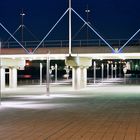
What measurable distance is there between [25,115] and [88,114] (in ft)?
10.1

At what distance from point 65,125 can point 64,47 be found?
115 feet

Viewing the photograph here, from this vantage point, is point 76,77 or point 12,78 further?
point 12,78

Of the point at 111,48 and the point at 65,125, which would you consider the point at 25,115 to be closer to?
the point at 65,125

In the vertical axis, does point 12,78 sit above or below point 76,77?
below

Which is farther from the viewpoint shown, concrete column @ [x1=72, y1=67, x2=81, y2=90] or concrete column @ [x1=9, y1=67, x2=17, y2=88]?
concrete column @ [x1=9, y1=67, x2=17, y2=88]

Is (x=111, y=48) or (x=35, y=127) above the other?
(x=111, y=48)

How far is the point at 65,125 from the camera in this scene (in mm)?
18688

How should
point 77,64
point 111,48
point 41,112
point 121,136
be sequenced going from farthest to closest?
point 77,64 → point 111,48 → point 41,112 → point 121,136

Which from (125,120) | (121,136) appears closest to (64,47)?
(125,120)

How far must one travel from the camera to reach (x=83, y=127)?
1795 centimetres

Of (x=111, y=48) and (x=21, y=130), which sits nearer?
(x=21, y=130)

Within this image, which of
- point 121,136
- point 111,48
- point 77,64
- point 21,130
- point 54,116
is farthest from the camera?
point 77,64

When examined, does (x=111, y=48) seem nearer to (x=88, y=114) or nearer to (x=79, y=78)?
(x=79, y=78)

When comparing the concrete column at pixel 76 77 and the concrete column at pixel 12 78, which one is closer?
the concrete column at pixel 76 77
